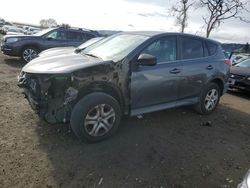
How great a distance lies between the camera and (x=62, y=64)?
4.07 m

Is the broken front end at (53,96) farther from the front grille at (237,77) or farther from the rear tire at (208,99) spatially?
the front grille at (237,77)

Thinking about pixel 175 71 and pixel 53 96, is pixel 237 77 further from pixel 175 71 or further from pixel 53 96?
pixel 53 96

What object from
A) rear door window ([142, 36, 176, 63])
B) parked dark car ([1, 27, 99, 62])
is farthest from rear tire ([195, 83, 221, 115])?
parked dark car ([1, 27, 99, 62])

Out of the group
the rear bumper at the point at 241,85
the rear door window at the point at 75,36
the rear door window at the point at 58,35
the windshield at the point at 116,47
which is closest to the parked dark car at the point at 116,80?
the windshield at the point at 116,47

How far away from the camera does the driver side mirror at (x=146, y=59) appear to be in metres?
4.28

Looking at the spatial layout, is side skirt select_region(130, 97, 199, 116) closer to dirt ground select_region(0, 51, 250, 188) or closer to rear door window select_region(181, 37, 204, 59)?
dirt ground select_region(0, 51, 250, 188)

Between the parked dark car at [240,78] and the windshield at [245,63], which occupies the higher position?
the windshield at [245,63]

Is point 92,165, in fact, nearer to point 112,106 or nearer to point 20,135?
point 112,106

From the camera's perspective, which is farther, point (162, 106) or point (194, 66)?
point (194, 66)

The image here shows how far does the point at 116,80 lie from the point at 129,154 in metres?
1.14

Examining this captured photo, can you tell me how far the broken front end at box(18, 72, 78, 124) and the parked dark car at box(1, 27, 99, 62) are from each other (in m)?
7.83

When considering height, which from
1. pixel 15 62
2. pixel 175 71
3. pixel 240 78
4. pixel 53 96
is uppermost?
pixel 175 71

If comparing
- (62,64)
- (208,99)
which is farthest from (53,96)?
(208,99)

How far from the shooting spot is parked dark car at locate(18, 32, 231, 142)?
3846 mm
